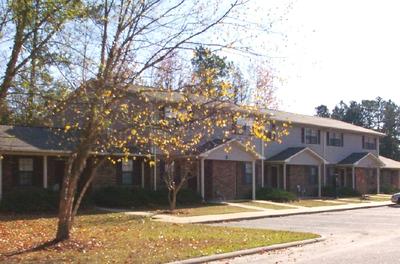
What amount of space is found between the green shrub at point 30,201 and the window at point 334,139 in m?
27.7

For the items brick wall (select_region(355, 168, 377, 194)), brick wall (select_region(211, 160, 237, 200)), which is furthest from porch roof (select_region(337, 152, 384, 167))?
brick wall (select_region(211, 160, 237, 200))

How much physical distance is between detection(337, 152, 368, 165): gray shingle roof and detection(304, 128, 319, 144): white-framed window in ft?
11.5

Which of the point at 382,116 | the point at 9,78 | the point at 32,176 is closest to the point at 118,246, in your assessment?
the point at 9,78

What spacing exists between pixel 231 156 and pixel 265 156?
670 cm

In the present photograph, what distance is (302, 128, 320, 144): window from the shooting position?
45188 mm

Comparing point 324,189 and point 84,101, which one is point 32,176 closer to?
point 84,101

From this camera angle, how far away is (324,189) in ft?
148

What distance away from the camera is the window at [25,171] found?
2747cm

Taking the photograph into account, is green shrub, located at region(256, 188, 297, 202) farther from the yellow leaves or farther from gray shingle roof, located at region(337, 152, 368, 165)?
the yellow leaves

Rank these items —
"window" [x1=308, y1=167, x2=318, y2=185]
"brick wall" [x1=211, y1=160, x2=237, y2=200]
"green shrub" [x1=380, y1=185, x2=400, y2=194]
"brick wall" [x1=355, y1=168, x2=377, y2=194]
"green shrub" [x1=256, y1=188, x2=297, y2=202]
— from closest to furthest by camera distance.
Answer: "brick wall" [x1=211, y1=160, x2=237, y2=200], "green shrub" [x1=256, y1=188, x2=297, y2=202], "window" [x1=308, y1=167, x2=318, y2=185], "brick wall" [x1=355, y1=168, x2=377, y2=194], "green shrub" [x1=380, y1=185, x2=400, y2=194]

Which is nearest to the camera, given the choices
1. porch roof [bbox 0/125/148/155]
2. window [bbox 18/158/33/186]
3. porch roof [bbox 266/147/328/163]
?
porch roof [bbox 0/125/148/155]

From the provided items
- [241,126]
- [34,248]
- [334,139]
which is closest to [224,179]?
[334,139]

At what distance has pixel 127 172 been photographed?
103ft

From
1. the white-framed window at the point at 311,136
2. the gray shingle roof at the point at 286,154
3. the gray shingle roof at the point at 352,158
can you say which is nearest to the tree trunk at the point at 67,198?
the gray shingle roof at the point at 286,154
